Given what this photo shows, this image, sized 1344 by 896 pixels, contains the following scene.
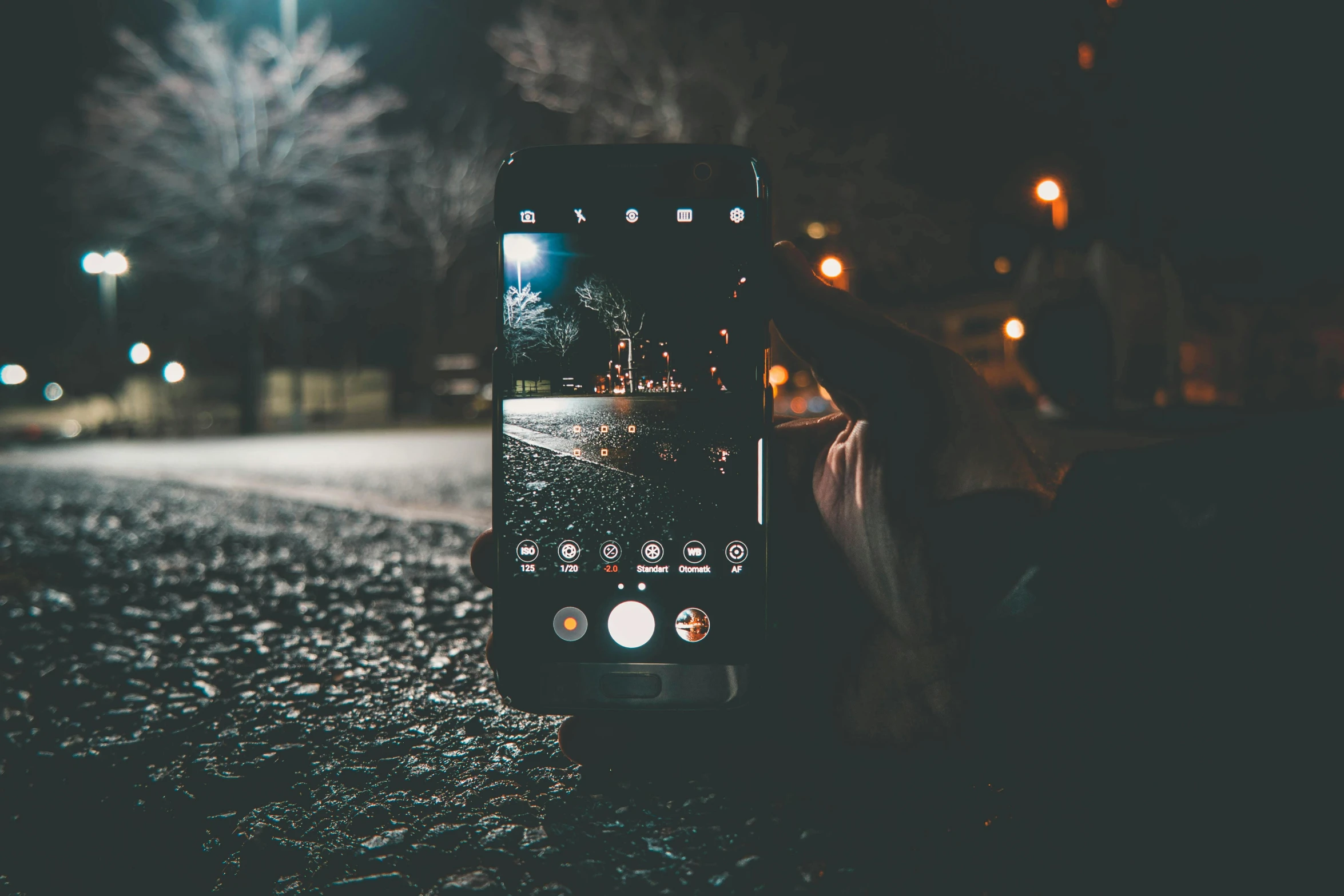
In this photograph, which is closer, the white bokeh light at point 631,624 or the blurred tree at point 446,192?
the white bokeh light at point 631,624

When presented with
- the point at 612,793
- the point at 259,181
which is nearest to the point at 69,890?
the point at 612,793

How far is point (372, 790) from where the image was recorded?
4.63ft

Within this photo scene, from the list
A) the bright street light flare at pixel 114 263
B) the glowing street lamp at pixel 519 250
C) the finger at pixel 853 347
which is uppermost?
the bright street light flare at pixel 114 263

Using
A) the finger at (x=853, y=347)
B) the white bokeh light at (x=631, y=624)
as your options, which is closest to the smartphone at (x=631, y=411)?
the white bokeh light at (x=631, y=624)

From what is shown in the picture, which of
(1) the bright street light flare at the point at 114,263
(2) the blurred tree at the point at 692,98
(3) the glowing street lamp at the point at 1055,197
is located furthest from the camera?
(1) the bright street light flare at the point at 114,263

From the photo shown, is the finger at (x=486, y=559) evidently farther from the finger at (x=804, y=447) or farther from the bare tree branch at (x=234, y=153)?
the bare tree branch at (x=234, y=153)

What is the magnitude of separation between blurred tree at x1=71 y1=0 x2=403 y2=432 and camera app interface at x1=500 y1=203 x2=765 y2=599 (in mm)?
20939

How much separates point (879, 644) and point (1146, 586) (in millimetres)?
385

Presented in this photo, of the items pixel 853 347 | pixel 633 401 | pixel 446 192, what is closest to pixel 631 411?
pixel 633 401

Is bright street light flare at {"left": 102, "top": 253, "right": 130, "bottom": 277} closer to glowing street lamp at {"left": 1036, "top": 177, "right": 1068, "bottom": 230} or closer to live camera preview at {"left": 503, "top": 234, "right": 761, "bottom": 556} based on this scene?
glowing street lamp at {"left": 1036, "top": 177, "right": 1068, "bottom": 230}

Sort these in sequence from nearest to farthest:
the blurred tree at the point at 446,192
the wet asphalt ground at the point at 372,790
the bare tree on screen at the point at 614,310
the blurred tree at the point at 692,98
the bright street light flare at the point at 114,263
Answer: the wet asphalt ground at the point at 372,790 → the bare tree on screen at the point at 614,310 → the blurred tree at the point at 692,98 → the bright street light flare at the point at 114,263 → the blurred tree at the point at 446,192

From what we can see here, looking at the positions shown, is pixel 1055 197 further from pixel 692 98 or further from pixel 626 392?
pixel 626 392

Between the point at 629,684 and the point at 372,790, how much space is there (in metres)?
0.47

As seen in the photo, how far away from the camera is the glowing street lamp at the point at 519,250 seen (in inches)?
58.6
